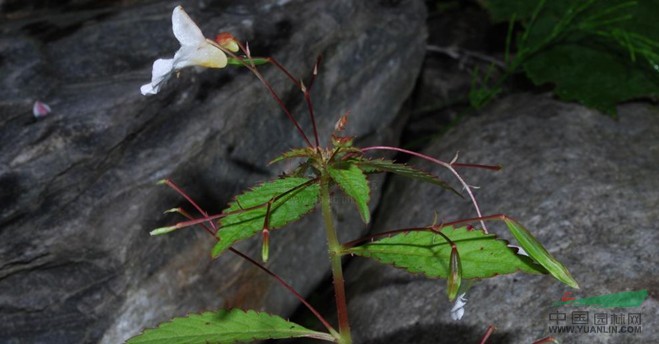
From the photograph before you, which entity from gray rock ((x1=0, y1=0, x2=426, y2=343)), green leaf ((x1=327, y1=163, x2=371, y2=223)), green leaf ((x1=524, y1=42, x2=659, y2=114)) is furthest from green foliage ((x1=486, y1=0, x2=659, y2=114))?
green leaf ((x1=327, y1=163, x2=371, y2=223))

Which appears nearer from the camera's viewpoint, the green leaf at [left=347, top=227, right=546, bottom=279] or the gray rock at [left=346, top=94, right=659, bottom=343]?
the green leaf at [left=347, top=227, right=546, bottom=279]

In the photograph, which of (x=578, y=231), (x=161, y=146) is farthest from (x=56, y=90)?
(x=578, y=231)

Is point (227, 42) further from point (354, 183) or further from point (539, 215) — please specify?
point (539, 215)

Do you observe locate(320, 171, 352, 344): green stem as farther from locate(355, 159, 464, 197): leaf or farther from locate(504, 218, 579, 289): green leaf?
locate(504, 218, 579, 289): green leaf

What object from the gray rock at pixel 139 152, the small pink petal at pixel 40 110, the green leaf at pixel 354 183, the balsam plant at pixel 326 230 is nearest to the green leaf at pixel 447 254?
the balsam plant at pixel 326 230

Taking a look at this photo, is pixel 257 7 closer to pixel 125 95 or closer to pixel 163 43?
pixel 163 43

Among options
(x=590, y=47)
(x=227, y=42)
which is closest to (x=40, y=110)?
(x=227, y=42)
